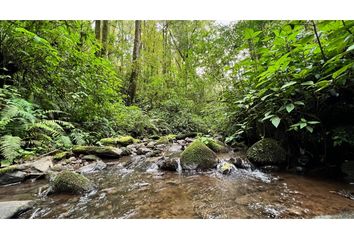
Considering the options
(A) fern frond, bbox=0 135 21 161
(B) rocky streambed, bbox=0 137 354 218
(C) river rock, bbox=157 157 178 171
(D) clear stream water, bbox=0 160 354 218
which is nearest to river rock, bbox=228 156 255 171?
(B) rocky streambed, bbox=0 137 354 218

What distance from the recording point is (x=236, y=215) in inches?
63.5

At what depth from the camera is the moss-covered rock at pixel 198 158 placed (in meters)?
3.07

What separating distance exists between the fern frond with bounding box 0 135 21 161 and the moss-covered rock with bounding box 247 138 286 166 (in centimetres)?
352

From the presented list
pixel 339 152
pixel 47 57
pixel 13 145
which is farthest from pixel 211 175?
pixel 47 57

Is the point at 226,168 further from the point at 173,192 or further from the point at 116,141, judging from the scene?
the point at 116,141

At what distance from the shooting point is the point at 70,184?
2.20 metres

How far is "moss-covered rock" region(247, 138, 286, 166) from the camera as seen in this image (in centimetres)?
300

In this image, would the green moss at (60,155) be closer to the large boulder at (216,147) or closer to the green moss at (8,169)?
the green moss at (8,169)

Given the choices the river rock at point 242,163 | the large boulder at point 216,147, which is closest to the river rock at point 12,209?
the river rock at point 242,163

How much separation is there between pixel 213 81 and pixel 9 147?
18.9ft
